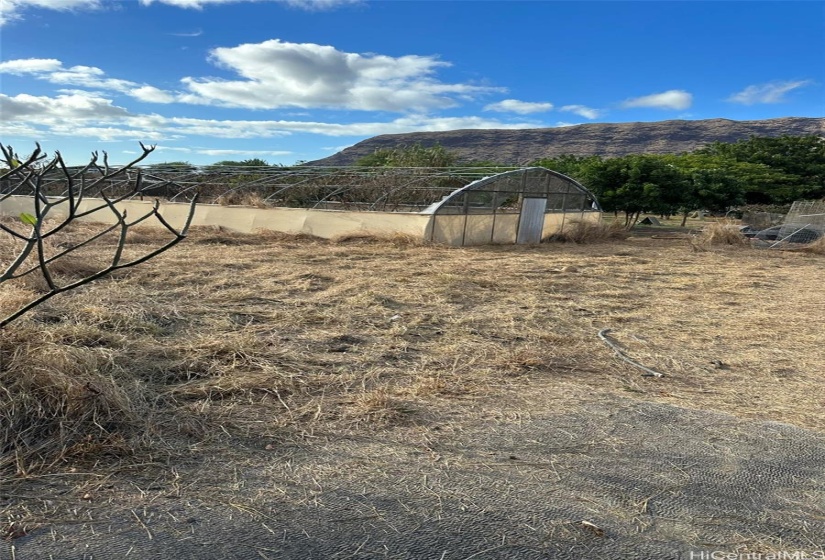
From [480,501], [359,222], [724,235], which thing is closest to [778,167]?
[724,235]

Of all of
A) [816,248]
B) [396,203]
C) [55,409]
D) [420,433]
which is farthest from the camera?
[396,203]

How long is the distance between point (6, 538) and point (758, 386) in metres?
5.32

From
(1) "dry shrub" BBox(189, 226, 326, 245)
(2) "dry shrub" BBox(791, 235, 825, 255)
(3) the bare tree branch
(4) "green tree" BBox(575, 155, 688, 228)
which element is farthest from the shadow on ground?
(4) "green tree" BBox(575, 155, 688, 228)

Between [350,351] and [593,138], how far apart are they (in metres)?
86.6

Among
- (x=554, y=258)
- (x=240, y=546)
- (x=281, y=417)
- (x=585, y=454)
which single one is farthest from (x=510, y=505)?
(x=554, y=258)

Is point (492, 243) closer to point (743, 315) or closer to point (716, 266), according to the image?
point (716, 266)

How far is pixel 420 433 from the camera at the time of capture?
3576mm

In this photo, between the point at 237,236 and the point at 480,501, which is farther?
the point at 237,236

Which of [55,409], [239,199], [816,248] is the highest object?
[816,248]

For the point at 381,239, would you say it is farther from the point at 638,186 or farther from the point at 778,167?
the point at 778,167

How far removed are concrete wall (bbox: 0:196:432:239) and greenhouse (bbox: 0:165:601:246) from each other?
0.03 metres

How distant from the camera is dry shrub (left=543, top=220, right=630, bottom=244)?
18734 millimetres

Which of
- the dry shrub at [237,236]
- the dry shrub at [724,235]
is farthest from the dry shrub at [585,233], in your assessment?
the dry shrub at [237,236]

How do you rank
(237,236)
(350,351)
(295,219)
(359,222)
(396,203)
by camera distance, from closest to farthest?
(350,351) → (237,236) → (359,222) → (295,219) → (396,203)
